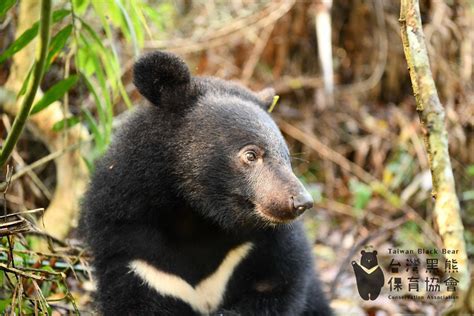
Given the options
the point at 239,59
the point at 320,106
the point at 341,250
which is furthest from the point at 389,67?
the point at 341,250

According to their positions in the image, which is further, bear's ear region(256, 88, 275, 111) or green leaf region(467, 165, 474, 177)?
green leaf region(467, 165, 474, 177)

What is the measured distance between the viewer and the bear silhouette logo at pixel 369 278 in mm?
4526

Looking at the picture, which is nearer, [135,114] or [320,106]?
[135,114]

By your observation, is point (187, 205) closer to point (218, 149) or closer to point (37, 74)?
point (218, 149)

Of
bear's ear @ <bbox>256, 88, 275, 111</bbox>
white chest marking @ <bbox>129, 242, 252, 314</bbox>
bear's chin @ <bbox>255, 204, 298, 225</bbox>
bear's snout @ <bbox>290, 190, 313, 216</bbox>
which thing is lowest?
white chest marking @ <bbox>129, 242, 252, 314</bbox>

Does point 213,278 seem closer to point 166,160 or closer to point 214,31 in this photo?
point 166,160

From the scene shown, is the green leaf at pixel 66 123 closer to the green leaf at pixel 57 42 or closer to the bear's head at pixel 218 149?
the green leaf at pixel 57 42

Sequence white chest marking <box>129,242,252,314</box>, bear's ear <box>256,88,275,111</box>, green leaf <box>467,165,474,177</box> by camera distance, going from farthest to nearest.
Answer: green leaf <box>467,165,474,177</box> → bear's ear <box>256,88,275,111</box> → white chest marking <box>129,242,252,314</box>

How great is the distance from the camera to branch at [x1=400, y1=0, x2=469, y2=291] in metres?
2.45

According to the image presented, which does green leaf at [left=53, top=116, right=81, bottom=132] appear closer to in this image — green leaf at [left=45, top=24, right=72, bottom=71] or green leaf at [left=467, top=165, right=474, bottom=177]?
green leaf at [left=45, top=24, right=72, bottom=71]

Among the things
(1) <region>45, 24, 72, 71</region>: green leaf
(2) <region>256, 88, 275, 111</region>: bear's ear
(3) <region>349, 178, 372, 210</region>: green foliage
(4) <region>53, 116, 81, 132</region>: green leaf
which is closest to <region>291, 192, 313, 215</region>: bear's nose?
(2) <region>256, 88, 275, 111</region>: bear's ear

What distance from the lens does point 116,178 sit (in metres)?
3.44

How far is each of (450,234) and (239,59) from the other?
5917mm

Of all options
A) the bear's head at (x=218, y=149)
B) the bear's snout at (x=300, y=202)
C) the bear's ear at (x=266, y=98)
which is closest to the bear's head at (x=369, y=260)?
the bear's ear at (x=266, y=98)
